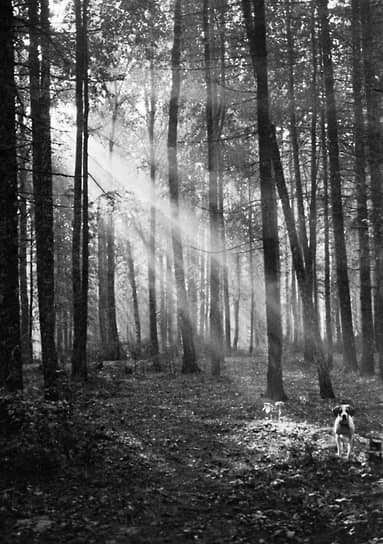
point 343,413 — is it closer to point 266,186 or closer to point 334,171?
point 266,186

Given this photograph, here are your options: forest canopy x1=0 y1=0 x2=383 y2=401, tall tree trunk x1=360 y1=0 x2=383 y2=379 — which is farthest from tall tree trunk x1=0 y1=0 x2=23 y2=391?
tall tree trunk x1=360 y1=0 x2=383 y2=379

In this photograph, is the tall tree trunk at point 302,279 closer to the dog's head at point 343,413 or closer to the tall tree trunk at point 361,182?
the dog's head at point 343,413

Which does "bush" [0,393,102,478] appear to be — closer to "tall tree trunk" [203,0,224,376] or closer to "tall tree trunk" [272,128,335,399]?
"tall tree trunk" [272,128,335,399]

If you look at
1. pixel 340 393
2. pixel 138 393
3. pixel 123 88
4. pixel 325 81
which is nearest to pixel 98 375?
pixel 138 393

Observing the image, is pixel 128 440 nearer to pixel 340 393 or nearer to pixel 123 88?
pixel 340 393

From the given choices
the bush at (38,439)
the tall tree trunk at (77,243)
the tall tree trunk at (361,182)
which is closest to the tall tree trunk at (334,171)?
the tall tree trunk at (361,182)

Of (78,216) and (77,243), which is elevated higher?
(78,216)

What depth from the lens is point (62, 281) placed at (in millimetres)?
37125

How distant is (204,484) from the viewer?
8523 millimetres

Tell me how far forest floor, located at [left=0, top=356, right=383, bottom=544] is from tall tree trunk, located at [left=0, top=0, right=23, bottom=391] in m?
1.89

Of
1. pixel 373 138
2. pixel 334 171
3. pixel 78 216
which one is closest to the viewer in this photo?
pixel 78 216

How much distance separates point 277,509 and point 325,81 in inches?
668

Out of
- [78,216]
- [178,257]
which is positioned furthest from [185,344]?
[78,216]

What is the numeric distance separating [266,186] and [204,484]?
905 cm
